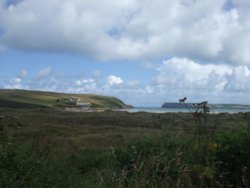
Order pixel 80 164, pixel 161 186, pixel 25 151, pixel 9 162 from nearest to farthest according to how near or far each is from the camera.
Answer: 1. pixel 161 186
2. pixel 9 162
3. pixel 25 151
4. pixel 80 164

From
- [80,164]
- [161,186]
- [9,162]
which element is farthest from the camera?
[80,164]

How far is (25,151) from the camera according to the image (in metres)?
8.12

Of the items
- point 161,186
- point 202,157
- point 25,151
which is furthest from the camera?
point 25,151

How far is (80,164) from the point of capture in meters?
13.4

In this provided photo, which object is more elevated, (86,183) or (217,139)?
(217,139)

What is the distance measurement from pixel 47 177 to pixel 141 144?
4413 millimetres

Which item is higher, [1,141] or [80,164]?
[1,141]

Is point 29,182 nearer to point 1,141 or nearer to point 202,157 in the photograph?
point 1,141

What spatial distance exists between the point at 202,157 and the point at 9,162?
10.8 ft

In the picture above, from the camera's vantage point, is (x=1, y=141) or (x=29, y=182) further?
(x=1, y=141)

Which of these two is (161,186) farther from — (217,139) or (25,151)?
(25,151)

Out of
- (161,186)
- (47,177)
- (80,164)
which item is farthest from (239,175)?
(80,164)

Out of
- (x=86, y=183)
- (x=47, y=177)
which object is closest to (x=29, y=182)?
(x=47, y=177)

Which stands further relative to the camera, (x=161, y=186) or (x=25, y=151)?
(x=25, y=151)
